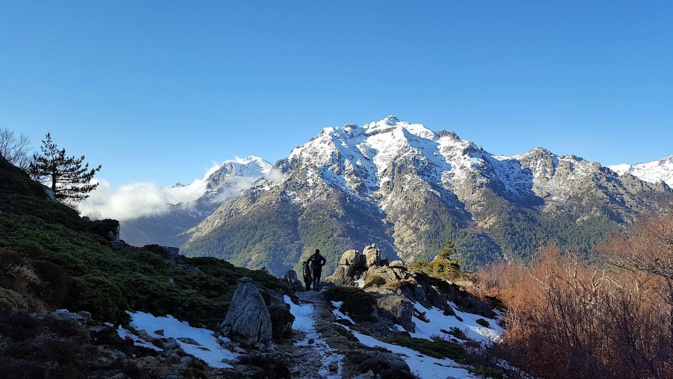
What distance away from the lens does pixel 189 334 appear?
14570 millimetres

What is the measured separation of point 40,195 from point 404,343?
3128cm

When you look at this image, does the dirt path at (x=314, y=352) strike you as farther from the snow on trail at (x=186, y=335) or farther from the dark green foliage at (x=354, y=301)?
the dark green foliage at (x=354, y=301)

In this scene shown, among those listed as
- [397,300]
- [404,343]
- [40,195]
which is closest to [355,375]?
[404,343]

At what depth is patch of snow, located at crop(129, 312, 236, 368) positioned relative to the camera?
485 inches

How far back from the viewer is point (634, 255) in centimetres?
2825

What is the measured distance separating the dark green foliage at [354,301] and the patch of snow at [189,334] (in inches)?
613

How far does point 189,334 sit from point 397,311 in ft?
67.6

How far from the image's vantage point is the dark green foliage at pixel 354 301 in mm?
29281

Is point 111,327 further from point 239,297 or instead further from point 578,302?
point 578,302

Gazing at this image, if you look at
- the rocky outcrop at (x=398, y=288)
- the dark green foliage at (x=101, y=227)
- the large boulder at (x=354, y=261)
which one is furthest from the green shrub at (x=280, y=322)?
the large boulder at (x=354, y=261)

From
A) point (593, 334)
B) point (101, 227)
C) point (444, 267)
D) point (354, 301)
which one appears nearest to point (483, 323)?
point (354, 301)

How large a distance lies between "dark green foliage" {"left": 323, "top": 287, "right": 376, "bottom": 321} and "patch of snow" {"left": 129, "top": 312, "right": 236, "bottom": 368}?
15564mm

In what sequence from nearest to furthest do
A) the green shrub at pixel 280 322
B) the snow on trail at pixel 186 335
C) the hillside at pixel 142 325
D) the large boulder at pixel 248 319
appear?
1. the hillside at pixel 142 325
2. the snow on trail at pixel 186 335
3. the large boulder at pixel 248 319
4. the green shrub at pixel 280 322

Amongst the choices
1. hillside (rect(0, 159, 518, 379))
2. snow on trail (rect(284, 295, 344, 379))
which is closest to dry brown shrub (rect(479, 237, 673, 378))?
hillside (rect(0, 159, 518, 379))
